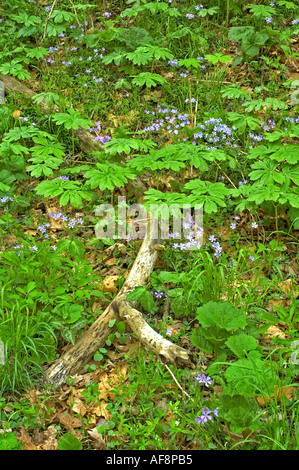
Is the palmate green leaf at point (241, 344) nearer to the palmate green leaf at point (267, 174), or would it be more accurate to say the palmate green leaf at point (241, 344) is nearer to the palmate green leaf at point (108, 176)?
the palmate green leaf at point (267, 174)

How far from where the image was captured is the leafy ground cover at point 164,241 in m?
2.76

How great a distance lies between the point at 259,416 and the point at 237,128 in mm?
2920

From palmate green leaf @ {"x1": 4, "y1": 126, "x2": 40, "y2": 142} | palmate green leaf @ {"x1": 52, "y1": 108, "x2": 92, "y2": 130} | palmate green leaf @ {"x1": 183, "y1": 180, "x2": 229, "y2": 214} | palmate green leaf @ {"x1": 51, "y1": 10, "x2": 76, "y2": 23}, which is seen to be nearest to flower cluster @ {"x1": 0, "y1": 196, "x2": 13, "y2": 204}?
palmate green leaf @ {"x1": 4, "y1": 126, "x2": 40, "y2": 142}

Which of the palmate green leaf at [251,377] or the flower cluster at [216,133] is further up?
the flower cluster at [216,133]

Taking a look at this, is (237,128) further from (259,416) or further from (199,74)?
(259,416)

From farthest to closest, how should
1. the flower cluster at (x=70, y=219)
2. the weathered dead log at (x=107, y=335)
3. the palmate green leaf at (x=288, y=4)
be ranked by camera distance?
the palmate green leaf at (x=288, y=4)
the flower cluster at (x=70, y=219)
the weathered dead log at (x=107, y=335)

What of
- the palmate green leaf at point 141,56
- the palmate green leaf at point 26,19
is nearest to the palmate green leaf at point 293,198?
the palmate green leaf at point 141,56

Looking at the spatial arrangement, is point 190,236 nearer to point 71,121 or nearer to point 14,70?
point 71,121

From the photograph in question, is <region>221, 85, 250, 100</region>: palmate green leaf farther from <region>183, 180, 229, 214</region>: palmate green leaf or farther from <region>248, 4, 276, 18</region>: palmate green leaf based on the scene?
<region>183, 180, 229, 214</region>: palmate green leaf

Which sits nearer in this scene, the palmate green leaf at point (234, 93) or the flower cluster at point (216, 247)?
the flower cluster at point (216, 247)

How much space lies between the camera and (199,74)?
5273 millimetres

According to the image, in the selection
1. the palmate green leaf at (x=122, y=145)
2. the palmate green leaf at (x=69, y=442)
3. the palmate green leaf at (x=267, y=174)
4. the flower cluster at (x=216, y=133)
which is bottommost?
the palmate green leaf at (x=69, y=442)

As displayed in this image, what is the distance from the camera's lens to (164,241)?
3.89 m

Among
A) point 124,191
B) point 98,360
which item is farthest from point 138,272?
point 124,191
